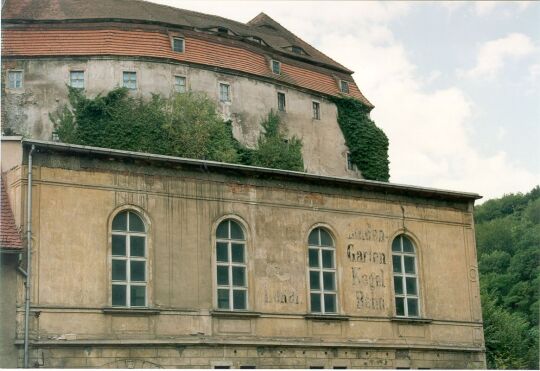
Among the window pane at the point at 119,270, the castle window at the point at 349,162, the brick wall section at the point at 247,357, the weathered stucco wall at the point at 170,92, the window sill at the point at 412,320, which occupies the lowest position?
the brick wall section at the point at 247,357

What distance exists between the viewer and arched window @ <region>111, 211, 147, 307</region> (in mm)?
20484

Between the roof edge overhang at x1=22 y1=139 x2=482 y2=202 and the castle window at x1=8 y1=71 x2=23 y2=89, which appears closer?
the roof edge overhang at x1=22 y1=139 x2=482 y2=202

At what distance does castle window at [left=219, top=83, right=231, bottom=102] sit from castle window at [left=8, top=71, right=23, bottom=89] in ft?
32.7

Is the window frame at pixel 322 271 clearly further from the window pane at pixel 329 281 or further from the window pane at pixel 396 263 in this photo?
the window pane at pixel 396 263

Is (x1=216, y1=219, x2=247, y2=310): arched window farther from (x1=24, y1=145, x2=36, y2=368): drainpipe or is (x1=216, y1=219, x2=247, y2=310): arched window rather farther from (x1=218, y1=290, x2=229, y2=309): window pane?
(x1=24, y1=145, x2=36, y2=368): drainpipe

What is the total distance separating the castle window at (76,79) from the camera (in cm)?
4731

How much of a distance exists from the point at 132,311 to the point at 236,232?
340cm

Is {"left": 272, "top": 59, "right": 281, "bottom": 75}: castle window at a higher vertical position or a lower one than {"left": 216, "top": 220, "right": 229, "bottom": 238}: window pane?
higher

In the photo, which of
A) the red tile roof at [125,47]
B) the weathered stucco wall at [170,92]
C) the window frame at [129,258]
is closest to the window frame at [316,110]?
the weathered stucco wall at [170,92]

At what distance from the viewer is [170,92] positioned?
48.0 metres

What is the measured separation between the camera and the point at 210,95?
161 feet

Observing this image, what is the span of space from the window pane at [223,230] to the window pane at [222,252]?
189 millimetres

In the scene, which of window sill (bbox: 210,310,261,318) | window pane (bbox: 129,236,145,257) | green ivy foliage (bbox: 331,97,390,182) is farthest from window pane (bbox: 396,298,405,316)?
green ivy foliage (bbox: 331,97,390,182)

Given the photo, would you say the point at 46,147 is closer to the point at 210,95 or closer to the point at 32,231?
the point at 32,231
